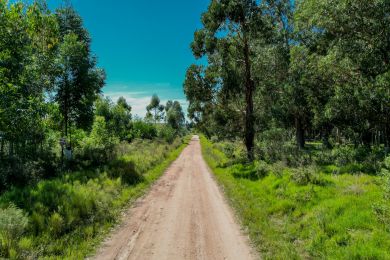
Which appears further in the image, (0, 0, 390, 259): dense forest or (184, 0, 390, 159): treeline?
(184, 0, 390, 159): treeline

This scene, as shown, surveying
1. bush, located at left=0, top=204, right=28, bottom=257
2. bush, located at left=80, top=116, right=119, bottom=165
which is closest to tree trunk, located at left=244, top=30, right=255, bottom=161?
bush, located at left=80, top=116, right=119, bottom=165

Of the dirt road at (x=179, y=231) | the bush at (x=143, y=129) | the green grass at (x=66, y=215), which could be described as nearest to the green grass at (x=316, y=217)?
the dirt road at (x=179, y=231)

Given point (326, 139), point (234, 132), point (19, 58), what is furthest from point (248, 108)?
point (326, 139)

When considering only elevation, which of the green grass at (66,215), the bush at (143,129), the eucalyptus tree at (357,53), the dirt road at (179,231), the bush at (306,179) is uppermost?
the eucalyptus tree at (357,53)

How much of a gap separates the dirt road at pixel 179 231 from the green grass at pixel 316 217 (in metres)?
0.72

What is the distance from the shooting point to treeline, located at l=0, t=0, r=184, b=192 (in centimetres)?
1100

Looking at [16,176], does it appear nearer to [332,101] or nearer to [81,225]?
[81,225]

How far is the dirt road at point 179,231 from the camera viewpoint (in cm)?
712

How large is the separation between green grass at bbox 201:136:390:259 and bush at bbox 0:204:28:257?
6.30m

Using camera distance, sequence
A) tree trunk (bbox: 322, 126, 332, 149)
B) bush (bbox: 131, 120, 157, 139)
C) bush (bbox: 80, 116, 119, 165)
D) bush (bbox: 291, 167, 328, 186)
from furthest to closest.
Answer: bush (bbox: 131, 120, 157, 139) < tree trunk (bbox: 322, 126, 332, 149) < bush (bbox: 80, 116, 119, 165) < bush (bbox: 291, 167, 328, 186)

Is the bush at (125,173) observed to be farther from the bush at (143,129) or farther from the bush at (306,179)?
the bush at (143,129)

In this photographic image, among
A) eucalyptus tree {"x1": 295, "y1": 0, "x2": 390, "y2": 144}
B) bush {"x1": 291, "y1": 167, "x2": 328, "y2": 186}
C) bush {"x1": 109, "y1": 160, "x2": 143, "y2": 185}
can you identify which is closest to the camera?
bush {"x1": 291, "y1": 167, "x2": 328, "y2": 186}

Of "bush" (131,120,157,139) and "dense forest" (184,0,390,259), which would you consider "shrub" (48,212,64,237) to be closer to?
"dense forest" (184,0,390,259)

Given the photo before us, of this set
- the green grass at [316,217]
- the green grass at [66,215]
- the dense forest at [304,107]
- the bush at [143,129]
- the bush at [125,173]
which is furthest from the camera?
the bush at [143,129]
